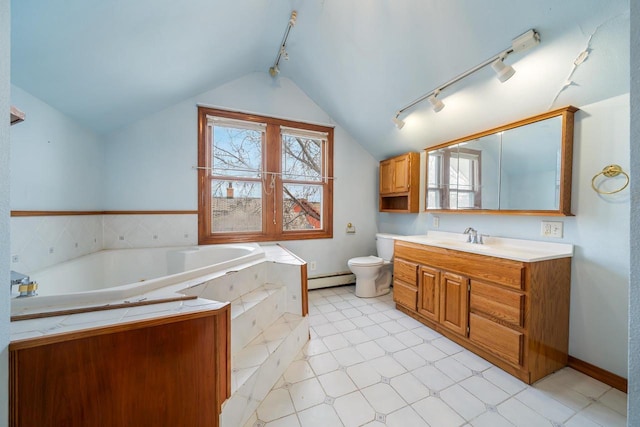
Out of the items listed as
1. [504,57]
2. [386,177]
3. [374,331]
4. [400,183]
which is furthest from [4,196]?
[386,177]

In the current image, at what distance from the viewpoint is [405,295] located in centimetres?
243

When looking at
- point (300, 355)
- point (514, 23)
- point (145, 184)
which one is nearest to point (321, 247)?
point (300, 355)

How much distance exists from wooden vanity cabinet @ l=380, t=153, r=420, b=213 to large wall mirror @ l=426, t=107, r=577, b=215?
24 centimetres

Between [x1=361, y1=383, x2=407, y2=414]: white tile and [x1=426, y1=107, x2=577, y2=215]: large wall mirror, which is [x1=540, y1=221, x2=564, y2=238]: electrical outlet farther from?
[x1=361, y1=383, x2=407, y2=414]: white tile

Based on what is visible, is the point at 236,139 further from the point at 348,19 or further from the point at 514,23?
the point at 514,23

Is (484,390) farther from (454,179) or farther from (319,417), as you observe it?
(454,179)

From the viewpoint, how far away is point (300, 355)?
5.82 feet

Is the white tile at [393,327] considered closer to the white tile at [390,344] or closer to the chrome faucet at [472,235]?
the white tile at [390,344]

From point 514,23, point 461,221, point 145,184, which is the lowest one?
point 461,221

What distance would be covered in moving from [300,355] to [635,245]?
1.79m

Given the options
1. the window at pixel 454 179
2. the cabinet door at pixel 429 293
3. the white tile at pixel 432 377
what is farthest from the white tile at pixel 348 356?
the window at pixel 454 179

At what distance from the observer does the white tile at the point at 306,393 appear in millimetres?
1344

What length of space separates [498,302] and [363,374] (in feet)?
3.39

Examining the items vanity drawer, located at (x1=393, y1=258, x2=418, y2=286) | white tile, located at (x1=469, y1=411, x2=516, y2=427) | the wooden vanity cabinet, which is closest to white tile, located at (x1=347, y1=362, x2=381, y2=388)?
white tile, located at (x1=469, y1=411, x2=516, y2=427)
